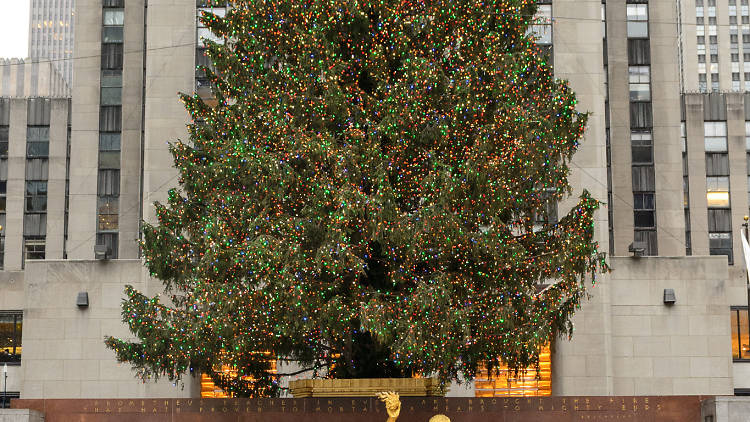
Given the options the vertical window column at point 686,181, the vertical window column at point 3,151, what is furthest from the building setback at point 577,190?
the vertical window column at point 3,151

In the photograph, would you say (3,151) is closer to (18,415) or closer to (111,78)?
(111,78)

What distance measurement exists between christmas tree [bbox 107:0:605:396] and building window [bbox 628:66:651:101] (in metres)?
48.9

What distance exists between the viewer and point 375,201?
24188mm

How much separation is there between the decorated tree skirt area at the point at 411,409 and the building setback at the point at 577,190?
10.9 metres

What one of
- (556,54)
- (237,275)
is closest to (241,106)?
(237,275)

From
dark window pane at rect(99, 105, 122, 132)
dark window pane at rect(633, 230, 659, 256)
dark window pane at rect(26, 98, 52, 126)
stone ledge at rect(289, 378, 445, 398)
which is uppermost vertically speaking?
dark window pane at rect(26, 98, 52, 126)

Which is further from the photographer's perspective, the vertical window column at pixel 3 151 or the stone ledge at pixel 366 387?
the vertical window column at pixel 3 151

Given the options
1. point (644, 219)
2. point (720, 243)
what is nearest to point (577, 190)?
point (644, 219)

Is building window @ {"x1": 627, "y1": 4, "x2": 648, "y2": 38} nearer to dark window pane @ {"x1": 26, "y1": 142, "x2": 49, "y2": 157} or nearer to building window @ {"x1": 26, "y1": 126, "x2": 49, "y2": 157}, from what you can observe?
building window @ {"x1": 26, "y1": 126, "x2": 49, "y2": 157}

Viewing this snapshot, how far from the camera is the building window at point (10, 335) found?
184 ft

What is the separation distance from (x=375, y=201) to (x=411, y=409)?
5664 mm

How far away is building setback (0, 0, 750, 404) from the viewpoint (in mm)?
45125

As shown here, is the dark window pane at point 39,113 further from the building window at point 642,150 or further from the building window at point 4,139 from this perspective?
the building window at point 642,150

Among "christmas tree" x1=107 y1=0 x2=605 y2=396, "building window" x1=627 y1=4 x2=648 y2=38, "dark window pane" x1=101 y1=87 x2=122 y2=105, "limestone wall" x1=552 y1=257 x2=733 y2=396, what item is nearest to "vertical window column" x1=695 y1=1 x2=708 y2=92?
"building window" x1=627 y1=4 x2=648 y2=38
